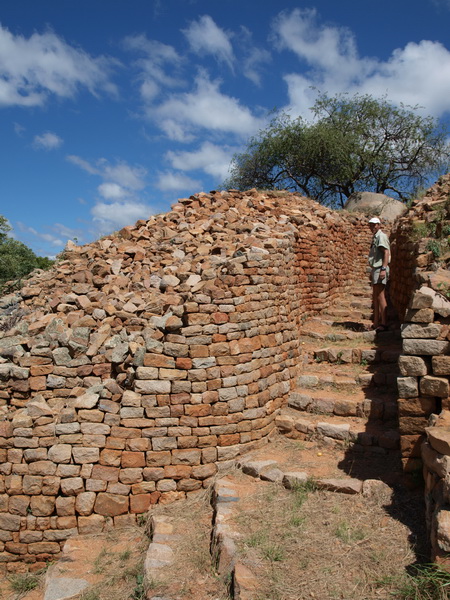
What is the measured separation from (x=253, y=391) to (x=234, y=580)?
2.49 meters

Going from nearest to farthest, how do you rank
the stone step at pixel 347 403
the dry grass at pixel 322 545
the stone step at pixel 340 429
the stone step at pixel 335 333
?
the dry grass at pixel 322 545
the stone step at pixel 340 429
the stone step at pixel 347 403
the stone step at pixel 335 333

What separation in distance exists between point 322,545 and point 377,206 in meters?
12.9

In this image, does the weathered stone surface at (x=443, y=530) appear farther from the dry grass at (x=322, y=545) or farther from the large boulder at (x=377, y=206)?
the large boulder at (x=377, y=206)

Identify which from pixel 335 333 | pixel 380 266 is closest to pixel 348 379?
pixel 335 333

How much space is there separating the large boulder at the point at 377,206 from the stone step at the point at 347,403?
30.2 ft

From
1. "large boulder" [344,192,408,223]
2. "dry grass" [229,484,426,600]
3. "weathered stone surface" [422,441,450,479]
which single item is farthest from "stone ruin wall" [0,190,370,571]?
"large boulder" [344,192,408,223]

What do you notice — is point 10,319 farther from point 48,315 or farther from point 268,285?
point 268,285

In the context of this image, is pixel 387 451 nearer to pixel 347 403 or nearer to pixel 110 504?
pixel 347 403

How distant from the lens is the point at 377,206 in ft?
49.4

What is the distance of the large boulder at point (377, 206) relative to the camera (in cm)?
1472

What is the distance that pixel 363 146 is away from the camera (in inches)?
755

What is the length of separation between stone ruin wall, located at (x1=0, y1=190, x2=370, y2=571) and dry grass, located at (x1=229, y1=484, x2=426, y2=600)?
3.88ft

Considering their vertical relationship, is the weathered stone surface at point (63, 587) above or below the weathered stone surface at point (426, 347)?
below

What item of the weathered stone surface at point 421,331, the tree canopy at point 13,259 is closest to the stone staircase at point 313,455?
the weathered stone surface at point 421,331
